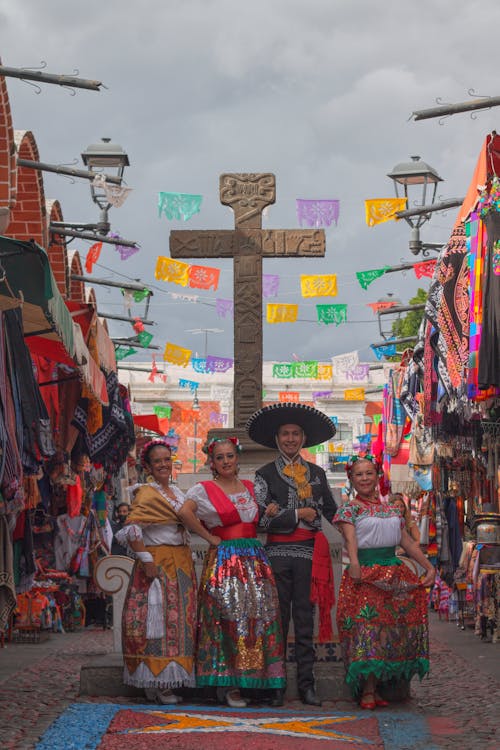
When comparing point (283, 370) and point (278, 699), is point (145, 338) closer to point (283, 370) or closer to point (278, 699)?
point (278, 699)

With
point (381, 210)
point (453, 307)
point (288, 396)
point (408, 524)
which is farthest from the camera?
point (288, 396)

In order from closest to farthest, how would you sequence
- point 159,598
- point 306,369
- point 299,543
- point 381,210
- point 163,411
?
point 159,598
point 299,543
point 381,210
point 306,369
point 163,411

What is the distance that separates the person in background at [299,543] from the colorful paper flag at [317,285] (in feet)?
42.6

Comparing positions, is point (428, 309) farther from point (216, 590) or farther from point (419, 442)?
point (419, 442)

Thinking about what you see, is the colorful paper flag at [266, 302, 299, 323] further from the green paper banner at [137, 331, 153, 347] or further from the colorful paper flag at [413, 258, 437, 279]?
the colorful paper flag at [413, 258, 437, 279]

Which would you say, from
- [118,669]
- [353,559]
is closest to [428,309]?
[353,559]

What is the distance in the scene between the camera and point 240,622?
26.7 ft

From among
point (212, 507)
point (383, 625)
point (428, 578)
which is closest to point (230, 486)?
point (212, 507)

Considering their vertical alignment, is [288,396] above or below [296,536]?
above

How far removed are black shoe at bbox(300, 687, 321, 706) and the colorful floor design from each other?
0.14 meters

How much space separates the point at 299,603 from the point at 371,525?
0.74 m

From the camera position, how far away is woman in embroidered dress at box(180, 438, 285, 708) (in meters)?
8.11

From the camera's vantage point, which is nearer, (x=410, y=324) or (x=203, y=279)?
(x=203, y=279)

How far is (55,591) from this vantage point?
15.9 metres
